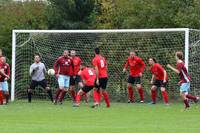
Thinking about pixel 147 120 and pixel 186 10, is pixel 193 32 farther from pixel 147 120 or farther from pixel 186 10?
pixel 147 120

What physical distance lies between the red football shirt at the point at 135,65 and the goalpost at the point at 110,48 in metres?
1.22

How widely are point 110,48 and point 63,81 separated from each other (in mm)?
4085

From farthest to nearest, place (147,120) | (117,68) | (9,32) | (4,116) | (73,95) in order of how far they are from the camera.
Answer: (9,32), (117,68), (73,95), (4,116), (147,120)

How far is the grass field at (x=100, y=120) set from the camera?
15704 millimetres

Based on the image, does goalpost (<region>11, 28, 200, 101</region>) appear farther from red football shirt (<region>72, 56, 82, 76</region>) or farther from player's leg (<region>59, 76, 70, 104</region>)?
player's leg (<region>59, 76, 70, 104</region>)

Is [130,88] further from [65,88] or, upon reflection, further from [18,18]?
[18,18]

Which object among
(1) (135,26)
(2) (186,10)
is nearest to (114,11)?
(1) (135,26)

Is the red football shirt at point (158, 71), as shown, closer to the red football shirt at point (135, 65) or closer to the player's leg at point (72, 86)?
the red football shirt at point (135, 65)

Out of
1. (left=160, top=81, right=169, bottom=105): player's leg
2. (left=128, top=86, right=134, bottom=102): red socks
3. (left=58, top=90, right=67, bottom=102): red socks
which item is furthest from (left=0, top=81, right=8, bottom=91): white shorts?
(left=160, top=81, right=169, bottom=105): player's leg

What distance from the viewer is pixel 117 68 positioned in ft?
98.0

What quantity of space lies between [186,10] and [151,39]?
232 cm

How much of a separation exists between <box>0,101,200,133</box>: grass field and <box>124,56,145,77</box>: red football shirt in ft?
15.3

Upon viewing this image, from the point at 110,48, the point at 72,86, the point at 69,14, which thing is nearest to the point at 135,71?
the point at 110,48

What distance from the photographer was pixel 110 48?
3000cm
